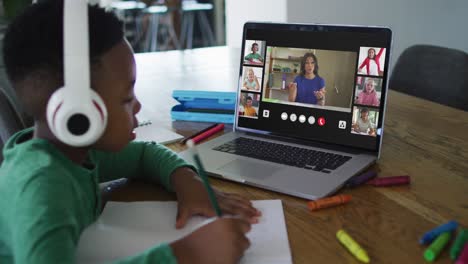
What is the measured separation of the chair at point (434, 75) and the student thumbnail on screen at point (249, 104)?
2.44 ft

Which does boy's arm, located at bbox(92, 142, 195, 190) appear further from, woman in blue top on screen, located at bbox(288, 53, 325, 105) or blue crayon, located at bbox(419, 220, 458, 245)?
blue crayon, located at bbox(419, 220, 458, 245)

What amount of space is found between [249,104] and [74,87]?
57 cm

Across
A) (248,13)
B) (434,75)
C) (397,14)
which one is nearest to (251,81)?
(434,75)

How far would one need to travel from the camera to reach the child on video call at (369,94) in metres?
0.98

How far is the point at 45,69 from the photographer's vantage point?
677 mm

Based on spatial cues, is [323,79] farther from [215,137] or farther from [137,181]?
[137,181]

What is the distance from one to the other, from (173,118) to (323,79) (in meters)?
0.45

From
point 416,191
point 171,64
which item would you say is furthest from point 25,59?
point 171,64

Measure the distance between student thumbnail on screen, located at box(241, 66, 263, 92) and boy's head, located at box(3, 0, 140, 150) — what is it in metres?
0.43

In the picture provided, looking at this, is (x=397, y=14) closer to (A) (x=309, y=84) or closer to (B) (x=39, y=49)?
(A) (x=309, y=84)

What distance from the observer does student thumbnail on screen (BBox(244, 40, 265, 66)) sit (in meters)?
1.12

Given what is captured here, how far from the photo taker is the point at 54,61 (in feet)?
2.20

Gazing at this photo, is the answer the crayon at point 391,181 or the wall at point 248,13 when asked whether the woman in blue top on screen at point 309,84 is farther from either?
the wall at point 248,13

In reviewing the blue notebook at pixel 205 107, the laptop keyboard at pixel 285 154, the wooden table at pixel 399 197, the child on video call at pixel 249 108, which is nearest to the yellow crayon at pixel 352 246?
the wooden table at pixel 399 197
